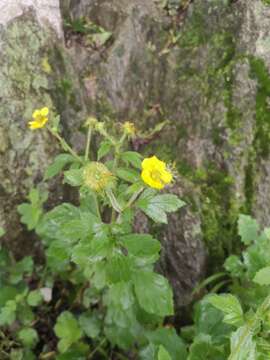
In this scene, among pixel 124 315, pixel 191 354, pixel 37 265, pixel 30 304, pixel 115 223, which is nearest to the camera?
pixel 115 223

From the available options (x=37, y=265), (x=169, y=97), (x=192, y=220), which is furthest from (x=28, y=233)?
(x=169, y=97)

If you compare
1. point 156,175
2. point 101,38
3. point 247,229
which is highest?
point 101,38

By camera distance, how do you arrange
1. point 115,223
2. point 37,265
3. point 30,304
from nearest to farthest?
point 115,223 < point 30,304 < point 37,265

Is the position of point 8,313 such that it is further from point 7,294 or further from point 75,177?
point 75,177

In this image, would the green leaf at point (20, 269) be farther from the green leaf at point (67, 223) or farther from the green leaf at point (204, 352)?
the green leaf at point (204, 352)

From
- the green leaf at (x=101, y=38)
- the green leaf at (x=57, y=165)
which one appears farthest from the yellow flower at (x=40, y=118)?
the green leaf at (x=101, y=38)

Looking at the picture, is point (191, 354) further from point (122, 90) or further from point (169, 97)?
point (122, 90)

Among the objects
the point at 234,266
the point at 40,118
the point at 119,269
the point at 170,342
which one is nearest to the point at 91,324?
the point at 170,342
